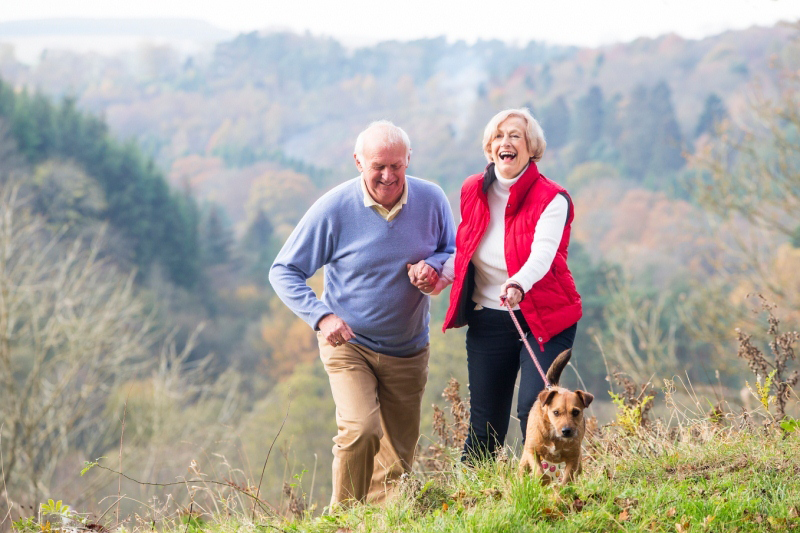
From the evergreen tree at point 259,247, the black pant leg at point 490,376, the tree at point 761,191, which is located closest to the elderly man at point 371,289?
the black pant leg at point 490,376

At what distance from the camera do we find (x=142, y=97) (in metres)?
75.5

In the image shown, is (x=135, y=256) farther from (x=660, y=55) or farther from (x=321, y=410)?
(x=660, y=55)

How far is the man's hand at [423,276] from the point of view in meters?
4.32

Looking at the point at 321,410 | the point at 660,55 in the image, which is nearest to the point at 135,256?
the point at 321,410

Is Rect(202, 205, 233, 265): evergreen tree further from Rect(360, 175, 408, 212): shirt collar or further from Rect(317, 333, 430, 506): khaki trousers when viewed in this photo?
Rect(360, 175, 408, 212): shirt collar

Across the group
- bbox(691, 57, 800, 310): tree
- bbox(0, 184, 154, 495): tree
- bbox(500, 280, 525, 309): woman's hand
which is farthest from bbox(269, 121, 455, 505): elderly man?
bbox(0, 184, 154, 495): tree

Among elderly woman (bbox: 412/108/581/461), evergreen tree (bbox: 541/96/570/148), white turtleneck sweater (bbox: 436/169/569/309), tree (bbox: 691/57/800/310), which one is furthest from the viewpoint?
evergreen tree (bbox: 541/96/570/148)

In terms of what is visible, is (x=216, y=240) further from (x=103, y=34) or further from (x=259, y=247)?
(x=103, y=34)

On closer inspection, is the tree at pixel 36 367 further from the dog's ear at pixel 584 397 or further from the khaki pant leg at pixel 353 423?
the dog's ear at pixel 584 397

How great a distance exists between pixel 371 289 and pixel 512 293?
1.00m

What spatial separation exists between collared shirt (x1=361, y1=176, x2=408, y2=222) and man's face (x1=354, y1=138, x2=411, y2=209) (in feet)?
0.09

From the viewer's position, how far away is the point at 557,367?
353 cm

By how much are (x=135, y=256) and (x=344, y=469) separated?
4358cm

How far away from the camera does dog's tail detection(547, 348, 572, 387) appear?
3.50 metres
